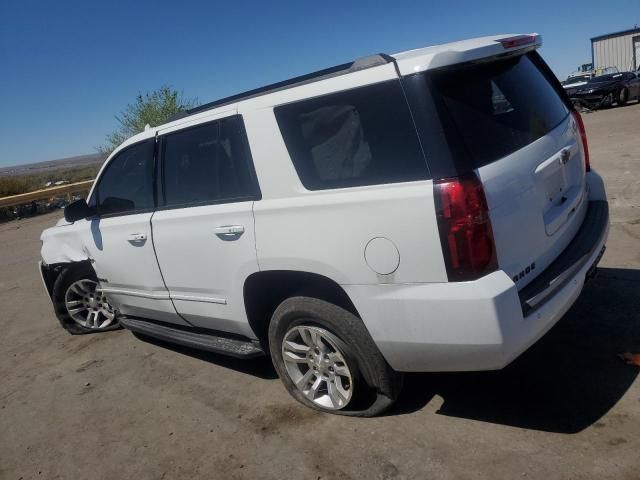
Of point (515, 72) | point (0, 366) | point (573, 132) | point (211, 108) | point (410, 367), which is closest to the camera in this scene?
point (410, 367)

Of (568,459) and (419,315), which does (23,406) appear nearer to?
(419,315)

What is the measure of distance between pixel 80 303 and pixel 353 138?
4010mm

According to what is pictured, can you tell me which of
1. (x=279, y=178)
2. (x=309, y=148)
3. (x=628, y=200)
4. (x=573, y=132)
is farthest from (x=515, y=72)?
(x=628, y=200)

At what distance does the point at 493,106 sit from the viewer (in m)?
2.66

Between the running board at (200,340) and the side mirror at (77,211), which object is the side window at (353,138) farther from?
the side mirror at (77,211)

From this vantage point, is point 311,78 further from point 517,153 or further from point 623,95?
point 623,95

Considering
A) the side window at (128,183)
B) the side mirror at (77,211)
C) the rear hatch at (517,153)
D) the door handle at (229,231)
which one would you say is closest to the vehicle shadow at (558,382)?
the rear hatch at (517,153)

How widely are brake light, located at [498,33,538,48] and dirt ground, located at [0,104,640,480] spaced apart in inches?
77.8

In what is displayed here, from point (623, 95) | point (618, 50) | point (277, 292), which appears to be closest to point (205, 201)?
point (277, 292)

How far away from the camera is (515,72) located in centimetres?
294

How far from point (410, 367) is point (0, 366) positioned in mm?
4305

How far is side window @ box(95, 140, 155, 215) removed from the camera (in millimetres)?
4055

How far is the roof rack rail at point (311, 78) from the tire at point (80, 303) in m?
2.34

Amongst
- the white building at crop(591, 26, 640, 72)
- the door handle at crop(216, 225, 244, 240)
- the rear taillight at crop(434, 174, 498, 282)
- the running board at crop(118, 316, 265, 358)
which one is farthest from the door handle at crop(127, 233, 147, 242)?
the white building at crop(591, 26, 640, 72)
